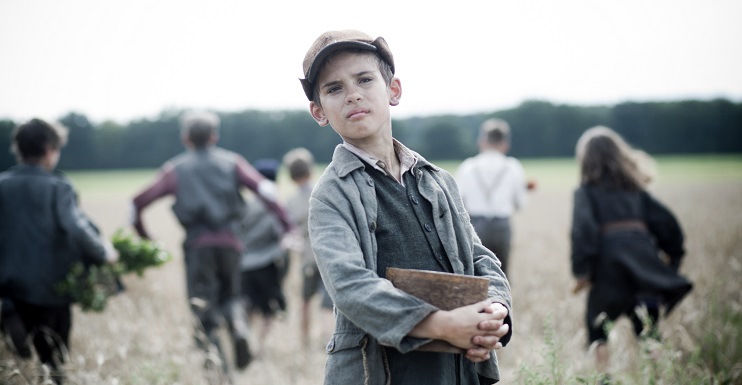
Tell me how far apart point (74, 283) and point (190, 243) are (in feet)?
4.22

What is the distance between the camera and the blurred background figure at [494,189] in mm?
6637

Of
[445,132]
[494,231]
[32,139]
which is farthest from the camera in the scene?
[445,132]

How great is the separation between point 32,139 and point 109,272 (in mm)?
1097

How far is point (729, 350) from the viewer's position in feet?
14.0

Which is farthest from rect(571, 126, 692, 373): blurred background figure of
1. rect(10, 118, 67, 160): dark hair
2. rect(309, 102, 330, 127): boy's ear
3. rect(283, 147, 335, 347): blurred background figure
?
rect(10, 118, 67, 160): dark hair

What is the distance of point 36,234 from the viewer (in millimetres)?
4098

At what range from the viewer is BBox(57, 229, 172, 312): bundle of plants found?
162 inches

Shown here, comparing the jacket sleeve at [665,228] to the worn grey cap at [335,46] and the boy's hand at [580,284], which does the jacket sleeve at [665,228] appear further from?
the worn grey cap at [335,46]

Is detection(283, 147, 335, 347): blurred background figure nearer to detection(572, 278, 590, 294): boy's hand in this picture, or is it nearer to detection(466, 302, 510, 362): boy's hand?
detection(572, 278, 590, 294): boy's hand

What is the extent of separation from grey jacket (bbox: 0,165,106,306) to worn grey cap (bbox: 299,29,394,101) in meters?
2.85

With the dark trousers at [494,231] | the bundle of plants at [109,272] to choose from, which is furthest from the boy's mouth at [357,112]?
the dark trousers at [494,231]

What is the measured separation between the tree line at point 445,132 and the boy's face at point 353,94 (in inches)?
1972

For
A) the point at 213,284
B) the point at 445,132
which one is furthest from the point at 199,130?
the point at 445,132

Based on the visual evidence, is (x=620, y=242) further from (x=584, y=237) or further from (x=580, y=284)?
(x=580, y=284)
